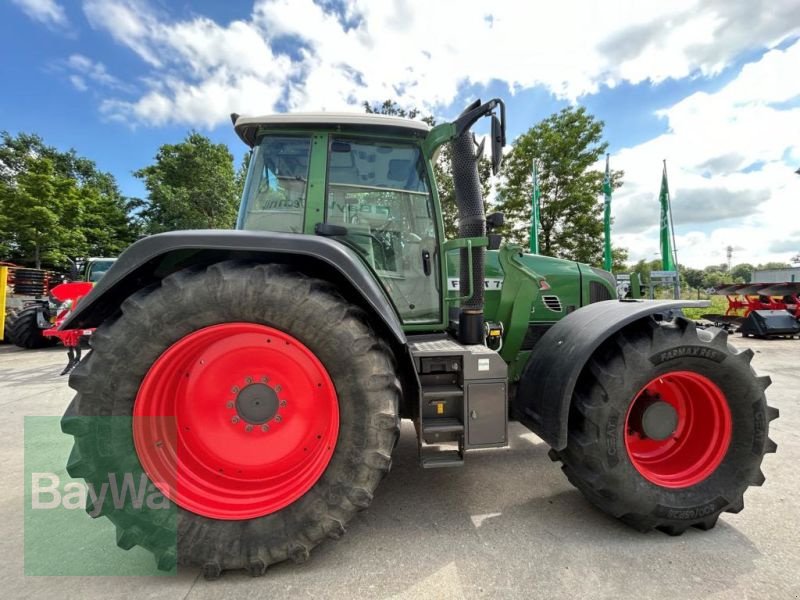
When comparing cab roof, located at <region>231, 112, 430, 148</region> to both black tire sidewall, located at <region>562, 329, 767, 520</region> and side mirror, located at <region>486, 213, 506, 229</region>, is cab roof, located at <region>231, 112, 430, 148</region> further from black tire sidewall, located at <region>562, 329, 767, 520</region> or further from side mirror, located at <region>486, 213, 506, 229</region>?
black tire sidewall, located at <region>562, 329, 767, 520</region>

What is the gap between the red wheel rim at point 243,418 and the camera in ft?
6.41

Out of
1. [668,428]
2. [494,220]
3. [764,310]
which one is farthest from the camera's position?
[764,310]

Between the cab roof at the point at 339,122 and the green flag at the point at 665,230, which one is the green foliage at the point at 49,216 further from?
the green flag at the point at 665,230

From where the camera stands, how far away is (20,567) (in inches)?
75.0

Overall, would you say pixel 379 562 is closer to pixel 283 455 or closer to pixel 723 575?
pixel 283 455

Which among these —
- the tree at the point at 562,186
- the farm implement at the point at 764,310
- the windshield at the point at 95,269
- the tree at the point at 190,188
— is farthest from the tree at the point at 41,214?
the farm implement at the point at 764,310

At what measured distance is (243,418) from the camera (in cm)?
202

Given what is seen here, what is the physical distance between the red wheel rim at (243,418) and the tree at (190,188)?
21.8 m

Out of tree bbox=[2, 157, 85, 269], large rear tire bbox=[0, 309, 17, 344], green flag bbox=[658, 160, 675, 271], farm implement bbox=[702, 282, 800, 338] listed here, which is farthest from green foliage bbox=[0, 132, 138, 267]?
farm implement bbox=[702, 282, 800, 338]

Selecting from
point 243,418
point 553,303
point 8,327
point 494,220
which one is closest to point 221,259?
point 243,418

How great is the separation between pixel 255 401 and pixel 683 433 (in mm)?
2551

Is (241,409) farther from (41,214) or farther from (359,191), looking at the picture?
(41,214)

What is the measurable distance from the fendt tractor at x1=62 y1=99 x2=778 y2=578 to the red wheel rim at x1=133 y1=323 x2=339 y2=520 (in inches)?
0.4

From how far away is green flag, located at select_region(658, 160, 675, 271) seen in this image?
13500 mm
